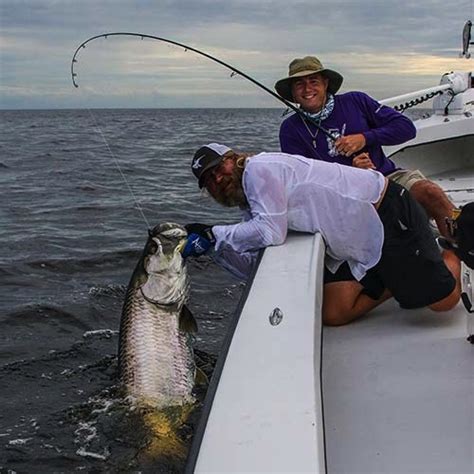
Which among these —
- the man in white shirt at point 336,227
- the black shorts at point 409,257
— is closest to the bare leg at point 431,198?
the man in white shirt at point 336,227

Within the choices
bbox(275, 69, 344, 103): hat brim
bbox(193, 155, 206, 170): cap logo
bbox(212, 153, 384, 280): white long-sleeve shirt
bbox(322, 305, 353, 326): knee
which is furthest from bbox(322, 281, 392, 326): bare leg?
bbox(275, 69, 344, 103): hat brim

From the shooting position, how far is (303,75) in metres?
4.53

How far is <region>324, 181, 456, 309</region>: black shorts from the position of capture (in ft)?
12.3

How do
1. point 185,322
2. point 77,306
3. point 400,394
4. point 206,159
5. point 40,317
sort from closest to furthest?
point 400,394, point 206,159, point 185,322, point 40,317, point 77,306

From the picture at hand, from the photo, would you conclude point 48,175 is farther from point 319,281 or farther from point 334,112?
point 319,281

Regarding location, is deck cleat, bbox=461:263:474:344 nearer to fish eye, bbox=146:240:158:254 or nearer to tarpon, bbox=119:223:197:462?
tarpon, bbox=119:223:197:462

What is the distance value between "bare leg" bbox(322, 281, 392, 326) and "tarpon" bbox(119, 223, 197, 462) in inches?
31.2

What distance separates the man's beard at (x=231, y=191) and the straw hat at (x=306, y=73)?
1.24 metres

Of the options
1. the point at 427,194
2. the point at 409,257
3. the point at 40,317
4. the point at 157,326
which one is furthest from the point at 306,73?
the point at 40,317

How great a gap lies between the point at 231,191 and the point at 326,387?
1.05 meters

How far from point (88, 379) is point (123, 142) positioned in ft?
74.2

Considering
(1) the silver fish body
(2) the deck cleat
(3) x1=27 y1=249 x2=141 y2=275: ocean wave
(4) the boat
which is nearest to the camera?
(4) the boat

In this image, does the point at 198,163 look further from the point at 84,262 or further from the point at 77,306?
the point at 84,262

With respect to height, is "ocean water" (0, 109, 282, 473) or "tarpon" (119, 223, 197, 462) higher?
"tarpon" (119, 223, 197, 462)
